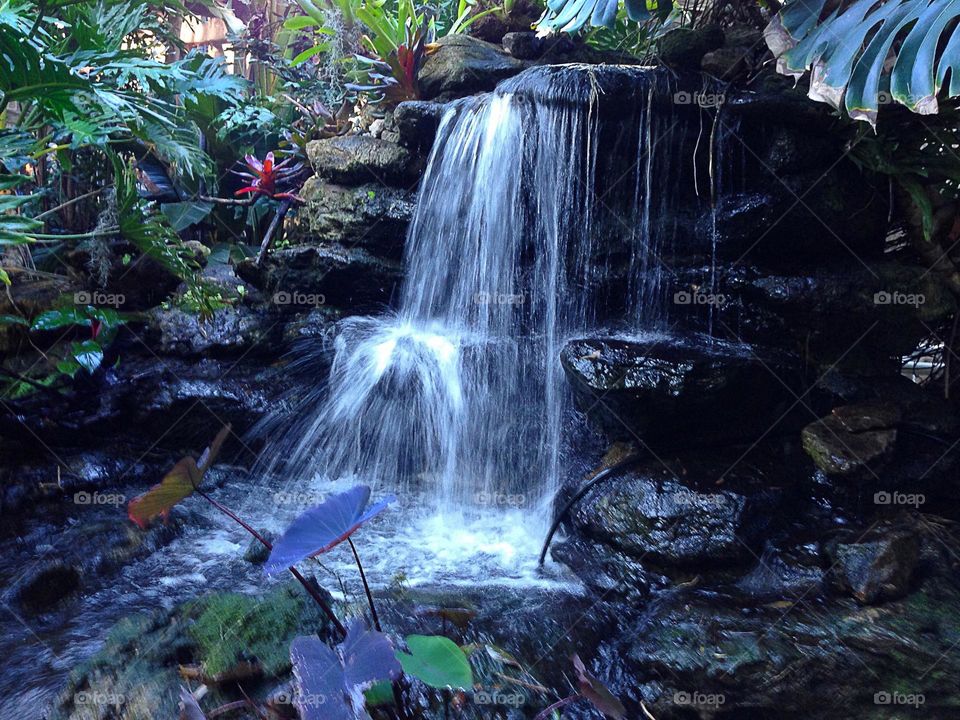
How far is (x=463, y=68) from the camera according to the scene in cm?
526

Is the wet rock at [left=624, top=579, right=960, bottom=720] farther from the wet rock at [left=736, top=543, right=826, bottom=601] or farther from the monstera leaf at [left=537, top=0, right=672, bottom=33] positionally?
the monstera leaf at [left=537, top=0, right=672, bottom=33]

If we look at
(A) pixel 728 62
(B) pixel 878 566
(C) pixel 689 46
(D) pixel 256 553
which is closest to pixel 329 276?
(D) pixel 256 553

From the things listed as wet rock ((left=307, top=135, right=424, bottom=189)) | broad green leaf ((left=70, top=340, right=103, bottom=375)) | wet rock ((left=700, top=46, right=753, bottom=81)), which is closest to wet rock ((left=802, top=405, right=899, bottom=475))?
wet rock ((left=700, top=46, right=753, bottom=81))

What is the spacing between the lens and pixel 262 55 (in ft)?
25.5

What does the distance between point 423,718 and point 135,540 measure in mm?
1879

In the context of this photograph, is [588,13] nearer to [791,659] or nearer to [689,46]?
[689,46]

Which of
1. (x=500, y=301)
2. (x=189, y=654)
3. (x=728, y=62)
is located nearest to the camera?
(x=189, y=654)

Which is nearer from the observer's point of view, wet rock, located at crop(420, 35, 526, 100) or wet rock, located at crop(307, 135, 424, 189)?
wet rock, located at crop(307, 135, 424, 189)

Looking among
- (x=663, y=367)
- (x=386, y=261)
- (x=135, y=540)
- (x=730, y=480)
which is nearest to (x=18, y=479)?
(x=135, y=540)

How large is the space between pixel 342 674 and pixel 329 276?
3.79 metres

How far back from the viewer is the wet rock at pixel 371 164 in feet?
16.6

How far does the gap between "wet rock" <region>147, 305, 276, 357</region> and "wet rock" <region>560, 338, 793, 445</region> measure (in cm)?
241

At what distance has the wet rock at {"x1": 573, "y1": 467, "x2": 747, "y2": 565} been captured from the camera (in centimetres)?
281

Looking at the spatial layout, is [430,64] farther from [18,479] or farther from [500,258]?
[18,479]
